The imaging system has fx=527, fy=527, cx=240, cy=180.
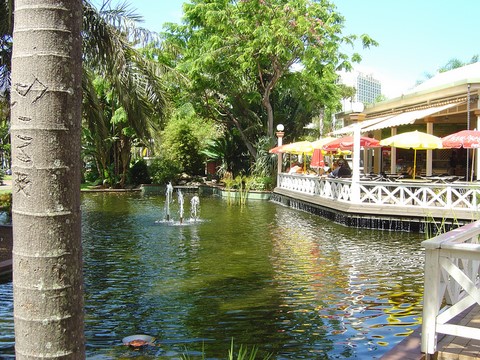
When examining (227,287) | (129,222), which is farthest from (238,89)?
(227,287)

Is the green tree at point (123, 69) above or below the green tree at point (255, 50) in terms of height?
below

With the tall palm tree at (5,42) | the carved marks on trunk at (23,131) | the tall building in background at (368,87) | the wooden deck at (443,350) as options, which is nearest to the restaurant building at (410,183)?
the wooden deck at (443,350)

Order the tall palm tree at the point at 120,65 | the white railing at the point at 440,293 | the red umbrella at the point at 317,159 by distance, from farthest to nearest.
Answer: the red umbrella at the point at 317,159, the tall palm tree at the point at 120,65, the white railing at the point at 440,293

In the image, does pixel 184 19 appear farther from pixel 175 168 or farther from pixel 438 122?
pixel 438 122

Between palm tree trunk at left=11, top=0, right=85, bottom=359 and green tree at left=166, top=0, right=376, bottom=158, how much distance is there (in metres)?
22.6

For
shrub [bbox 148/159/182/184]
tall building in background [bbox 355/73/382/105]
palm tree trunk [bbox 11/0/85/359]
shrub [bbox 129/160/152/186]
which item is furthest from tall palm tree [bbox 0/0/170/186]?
tall building in background [bbox 355/73/382/105]

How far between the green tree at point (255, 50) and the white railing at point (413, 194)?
333 inches

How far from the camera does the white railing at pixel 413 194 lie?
14.5m

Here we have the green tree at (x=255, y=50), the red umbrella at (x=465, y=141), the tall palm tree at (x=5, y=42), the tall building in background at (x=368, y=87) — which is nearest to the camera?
the tall palm tree at (x=5, y=42)

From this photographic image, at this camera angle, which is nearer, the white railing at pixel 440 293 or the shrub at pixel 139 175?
the white railing at pixel 440 293

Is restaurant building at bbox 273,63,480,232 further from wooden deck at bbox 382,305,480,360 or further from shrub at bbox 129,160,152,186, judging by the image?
shrub at bbox 129,160,152,186

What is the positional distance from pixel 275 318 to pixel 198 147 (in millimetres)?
30161

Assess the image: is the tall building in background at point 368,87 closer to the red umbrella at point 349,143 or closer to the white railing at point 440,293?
the red umbrella at point 349,143

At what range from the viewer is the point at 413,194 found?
15266 millimetres
